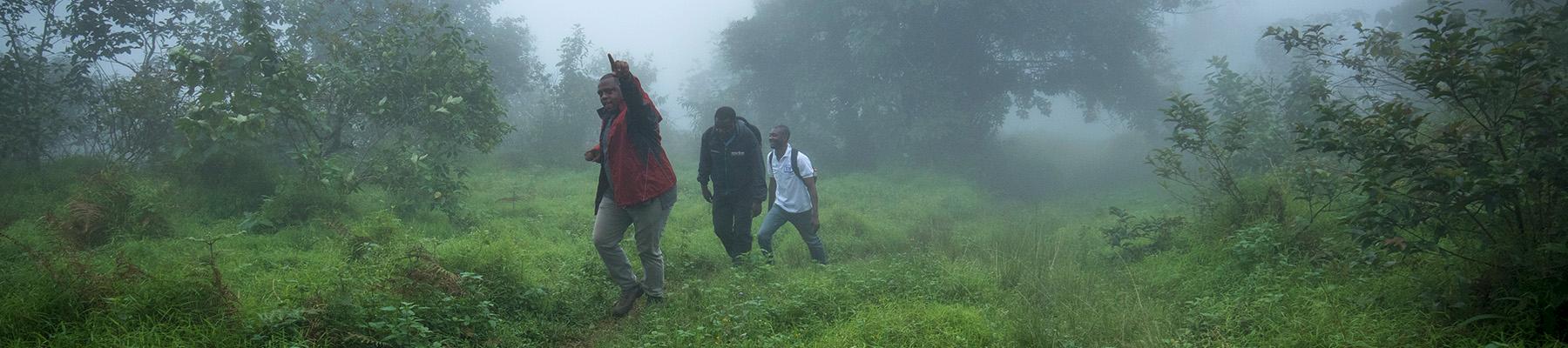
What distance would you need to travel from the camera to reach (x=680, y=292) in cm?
506

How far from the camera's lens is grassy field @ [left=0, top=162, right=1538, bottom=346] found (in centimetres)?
351

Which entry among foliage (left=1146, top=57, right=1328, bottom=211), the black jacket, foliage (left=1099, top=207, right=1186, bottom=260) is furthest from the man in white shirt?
foliage (left=1146, top=57, right=1328, bottom=211)

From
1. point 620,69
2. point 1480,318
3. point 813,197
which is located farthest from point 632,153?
point 1480,318

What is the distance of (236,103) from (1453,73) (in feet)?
30.1

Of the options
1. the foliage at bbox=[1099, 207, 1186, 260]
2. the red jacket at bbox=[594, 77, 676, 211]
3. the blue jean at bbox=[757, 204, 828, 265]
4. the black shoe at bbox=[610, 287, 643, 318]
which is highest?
the red jacket at bbox=[594, 77, 676, 211]

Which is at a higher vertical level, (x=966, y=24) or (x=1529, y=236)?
(x=966, y=24)

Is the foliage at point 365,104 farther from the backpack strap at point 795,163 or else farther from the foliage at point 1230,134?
the foliage at point 1230,134

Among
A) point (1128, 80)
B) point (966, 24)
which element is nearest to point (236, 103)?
point (966, 24)

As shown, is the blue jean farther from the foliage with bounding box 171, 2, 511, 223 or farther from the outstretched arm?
the foliage with bounding box 171, 2, 511, 223

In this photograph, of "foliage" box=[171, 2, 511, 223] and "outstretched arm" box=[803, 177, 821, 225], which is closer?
"outstretched arm" box=[803, 177, 821, 225]

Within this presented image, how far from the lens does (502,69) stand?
22.5m

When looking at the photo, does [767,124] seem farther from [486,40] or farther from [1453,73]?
[1453,73]

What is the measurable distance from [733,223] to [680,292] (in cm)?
115

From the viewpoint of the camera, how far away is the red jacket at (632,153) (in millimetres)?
4496
